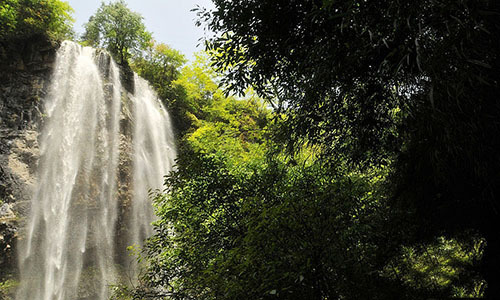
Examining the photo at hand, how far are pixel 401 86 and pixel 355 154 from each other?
49.6 inches

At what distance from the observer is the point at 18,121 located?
1493 cm

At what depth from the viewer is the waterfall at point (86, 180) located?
13.1 meters

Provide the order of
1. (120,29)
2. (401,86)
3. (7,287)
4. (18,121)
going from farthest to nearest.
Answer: (120,29), (18,121), (7,287), (401,86)

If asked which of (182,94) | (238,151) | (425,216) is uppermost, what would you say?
(182,94)

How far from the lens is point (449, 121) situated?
90.7 inches

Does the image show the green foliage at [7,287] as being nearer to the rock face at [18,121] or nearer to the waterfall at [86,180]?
the waterfall at [86,180]

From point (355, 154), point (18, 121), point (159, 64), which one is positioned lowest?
point (355, 154)

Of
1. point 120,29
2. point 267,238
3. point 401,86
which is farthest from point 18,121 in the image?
point 401,86

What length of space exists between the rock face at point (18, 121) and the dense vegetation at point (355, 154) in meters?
10.5

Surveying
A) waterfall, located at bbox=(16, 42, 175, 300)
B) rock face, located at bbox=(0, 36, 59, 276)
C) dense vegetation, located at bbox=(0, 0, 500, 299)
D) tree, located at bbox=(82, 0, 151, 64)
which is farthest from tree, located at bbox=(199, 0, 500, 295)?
tree, located at bbox=(82, 0, 151, 64)

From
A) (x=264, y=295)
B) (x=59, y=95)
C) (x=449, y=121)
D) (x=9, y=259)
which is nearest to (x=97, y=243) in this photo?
(x=9, y=259)

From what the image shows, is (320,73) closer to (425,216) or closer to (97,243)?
(425,216)

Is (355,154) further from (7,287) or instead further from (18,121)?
(18,121)

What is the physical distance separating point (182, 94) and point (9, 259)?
48.6ft
